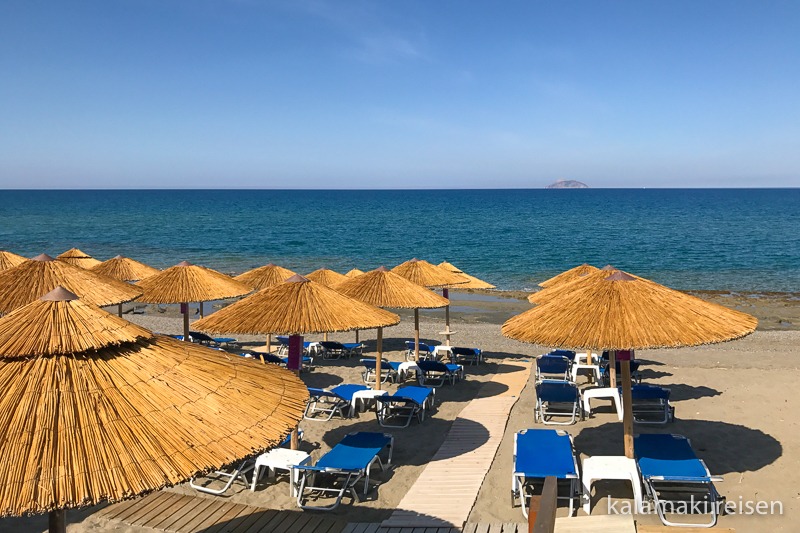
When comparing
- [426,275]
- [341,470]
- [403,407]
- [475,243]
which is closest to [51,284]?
[341,470]

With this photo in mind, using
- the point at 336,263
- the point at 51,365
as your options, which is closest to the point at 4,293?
the point at 51,365

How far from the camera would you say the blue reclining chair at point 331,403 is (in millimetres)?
9742

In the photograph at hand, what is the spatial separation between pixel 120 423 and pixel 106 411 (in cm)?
10

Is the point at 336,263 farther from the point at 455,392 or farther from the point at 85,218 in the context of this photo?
the point at 85,218

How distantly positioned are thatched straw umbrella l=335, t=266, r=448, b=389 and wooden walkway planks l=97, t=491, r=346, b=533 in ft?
16.0

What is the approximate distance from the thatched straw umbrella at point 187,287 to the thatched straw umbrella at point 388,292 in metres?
2.33

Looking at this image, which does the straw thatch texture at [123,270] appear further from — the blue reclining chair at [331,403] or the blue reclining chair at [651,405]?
the blue reclining chair at [651,405]

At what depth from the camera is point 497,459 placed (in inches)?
313

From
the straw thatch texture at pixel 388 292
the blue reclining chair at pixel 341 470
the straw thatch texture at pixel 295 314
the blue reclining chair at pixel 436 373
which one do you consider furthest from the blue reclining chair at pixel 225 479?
the blue reclining chair at pixel 436 373

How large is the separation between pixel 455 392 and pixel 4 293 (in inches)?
299

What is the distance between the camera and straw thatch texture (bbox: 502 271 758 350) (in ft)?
20.9

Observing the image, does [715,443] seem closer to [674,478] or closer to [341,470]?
[674,478]

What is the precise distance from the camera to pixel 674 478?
6195 millimetres

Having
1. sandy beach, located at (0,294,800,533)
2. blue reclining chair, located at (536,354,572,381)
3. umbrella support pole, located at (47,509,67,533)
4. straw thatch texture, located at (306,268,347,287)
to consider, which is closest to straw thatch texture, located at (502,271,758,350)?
sandy beach, located at (0,294,800,533)
